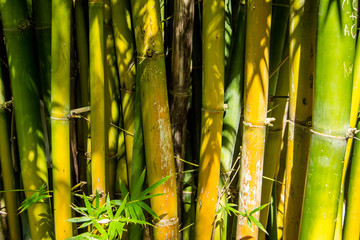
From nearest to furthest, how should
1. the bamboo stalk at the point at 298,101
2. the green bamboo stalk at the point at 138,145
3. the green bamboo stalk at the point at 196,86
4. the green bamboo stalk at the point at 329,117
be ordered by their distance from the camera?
1. the green bamboo stalk at the point at 329,117
2. the bamboo stalk at the point at 298,101
3. the green bamboo stalk at the point at 138,145
4. the green bamboo stalk at the point at 196,86

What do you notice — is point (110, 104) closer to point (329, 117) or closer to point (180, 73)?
point (180, 73)

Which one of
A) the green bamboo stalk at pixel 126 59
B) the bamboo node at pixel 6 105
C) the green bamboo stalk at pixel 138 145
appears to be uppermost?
the green bamboo stalk at pixel 126 59

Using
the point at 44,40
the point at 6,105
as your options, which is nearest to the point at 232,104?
the point at 44,40

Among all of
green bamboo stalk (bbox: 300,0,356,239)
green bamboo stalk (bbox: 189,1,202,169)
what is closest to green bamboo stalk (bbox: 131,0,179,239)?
green bamboo stalk (bbox: 189,1,202,169)

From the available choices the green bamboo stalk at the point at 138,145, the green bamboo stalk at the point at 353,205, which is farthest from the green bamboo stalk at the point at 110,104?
the green bamboo stalk at the point at 353,205

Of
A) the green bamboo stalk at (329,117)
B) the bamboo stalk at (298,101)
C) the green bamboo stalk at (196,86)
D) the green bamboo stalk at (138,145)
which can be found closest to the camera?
the green bamboo stalk at (329,117)

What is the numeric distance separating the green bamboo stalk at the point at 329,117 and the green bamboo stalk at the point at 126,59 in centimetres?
51

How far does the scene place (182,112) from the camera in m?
0.97

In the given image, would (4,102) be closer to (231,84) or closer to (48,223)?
(48,223)

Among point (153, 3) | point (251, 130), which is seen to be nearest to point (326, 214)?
point (251, 130)

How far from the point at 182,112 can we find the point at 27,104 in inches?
17.9

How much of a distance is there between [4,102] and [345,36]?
965 millimetres

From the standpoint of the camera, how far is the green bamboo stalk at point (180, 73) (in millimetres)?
879

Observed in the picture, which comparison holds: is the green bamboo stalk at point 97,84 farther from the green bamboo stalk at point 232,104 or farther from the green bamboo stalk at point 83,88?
the green bamboo stalk at point 232,104
